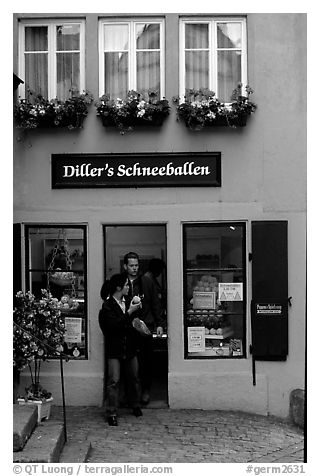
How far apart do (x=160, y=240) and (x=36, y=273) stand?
209cm

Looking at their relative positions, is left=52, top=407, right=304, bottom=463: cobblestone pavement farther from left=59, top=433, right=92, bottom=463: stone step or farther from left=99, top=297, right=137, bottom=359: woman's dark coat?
left=99, top=297, right=137, bottom=359: woman's dark coat

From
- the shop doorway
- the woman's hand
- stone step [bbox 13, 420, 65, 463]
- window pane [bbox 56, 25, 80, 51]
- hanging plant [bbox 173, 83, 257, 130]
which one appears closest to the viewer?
stone step [bbox 13, 420, 65, 463]

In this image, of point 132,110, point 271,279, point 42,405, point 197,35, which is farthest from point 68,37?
point 42,405

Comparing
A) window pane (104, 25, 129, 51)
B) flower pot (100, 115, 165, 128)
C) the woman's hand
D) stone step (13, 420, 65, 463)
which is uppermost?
window pane (104, 25, 129, 51)

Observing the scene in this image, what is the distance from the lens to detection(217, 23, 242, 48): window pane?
9.80 meters

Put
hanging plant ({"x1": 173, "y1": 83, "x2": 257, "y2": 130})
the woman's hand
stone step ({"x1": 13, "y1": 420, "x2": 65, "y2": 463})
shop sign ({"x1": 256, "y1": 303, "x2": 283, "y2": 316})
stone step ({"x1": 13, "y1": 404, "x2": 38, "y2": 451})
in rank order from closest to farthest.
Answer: stone step ({"x1": 13, "y1": 420, "x2": 65, "y2": 463}) < stone step ({"x1": 13, "y1": 404, "x2": 38, "y2": 451}) < the woman's hand < hanging plant ({"x1": 173, "y1": 83, "x2": 257, "y2": 130}) < shop sign ({"x1": 256, "y1": 303, "x2": 283, "y2": 316})

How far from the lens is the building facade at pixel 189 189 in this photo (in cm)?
966

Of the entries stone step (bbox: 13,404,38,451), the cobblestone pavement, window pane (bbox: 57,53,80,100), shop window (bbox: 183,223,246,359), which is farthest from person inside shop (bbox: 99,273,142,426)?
window pane (bbox: 57,53,80,100)

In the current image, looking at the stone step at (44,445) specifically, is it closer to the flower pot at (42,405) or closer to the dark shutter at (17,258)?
the flower pot at (42,405)

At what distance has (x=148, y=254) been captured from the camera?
11.3 metres

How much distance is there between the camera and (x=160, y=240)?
447 inches

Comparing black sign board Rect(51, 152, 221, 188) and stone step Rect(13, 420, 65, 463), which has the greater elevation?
black sign board Rect(51, 152, 221, 188)
